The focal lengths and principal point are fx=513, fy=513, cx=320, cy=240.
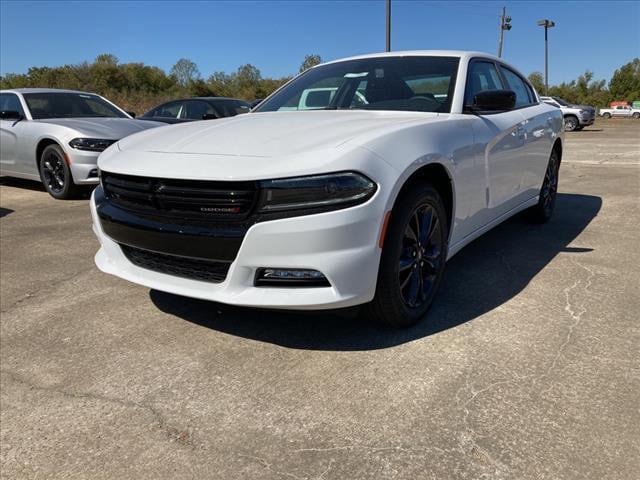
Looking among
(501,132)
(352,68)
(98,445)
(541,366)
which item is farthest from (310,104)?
(98,445)

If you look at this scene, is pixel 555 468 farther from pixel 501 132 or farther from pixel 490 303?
pixel 501 132

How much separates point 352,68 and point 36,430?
2959 mm

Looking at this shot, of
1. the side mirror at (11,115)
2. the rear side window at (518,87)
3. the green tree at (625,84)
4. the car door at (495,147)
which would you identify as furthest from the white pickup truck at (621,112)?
the side mirror at (11,115)

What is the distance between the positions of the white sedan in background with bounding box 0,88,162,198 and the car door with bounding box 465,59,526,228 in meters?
4.68

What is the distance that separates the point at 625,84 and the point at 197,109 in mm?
70855

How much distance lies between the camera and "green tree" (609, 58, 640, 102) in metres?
64.1

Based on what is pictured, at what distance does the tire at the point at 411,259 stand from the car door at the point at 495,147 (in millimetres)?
475

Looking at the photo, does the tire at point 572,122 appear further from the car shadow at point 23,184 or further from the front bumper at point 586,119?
the car shadow at point 23,184

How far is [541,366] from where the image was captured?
2289 mm

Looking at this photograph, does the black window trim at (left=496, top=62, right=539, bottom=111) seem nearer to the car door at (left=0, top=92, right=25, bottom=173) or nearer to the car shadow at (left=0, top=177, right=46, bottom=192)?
the car door at (left=0, top=92, right=25, bottom=173)

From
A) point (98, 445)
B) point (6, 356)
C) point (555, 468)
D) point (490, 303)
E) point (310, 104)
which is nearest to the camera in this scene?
point (555, 468)

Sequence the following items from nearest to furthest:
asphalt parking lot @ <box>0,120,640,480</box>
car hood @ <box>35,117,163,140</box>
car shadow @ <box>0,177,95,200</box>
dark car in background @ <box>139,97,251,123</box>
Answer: asphalt parking lot @ <box>0,120,640,480</box>, car hood @ <box>35,117,163,140</box>, car shadow @ <box>0,177,95,200</box>, dark car in background @ <box>139,97,251,123</box>

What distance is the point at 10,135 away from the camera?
7.19 metres

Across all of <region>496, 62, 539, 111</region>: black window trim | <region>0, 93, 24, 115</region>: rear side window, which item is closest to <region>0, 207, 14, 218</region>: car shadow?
<region>0, 93, 24, 115</region>: rear side window
